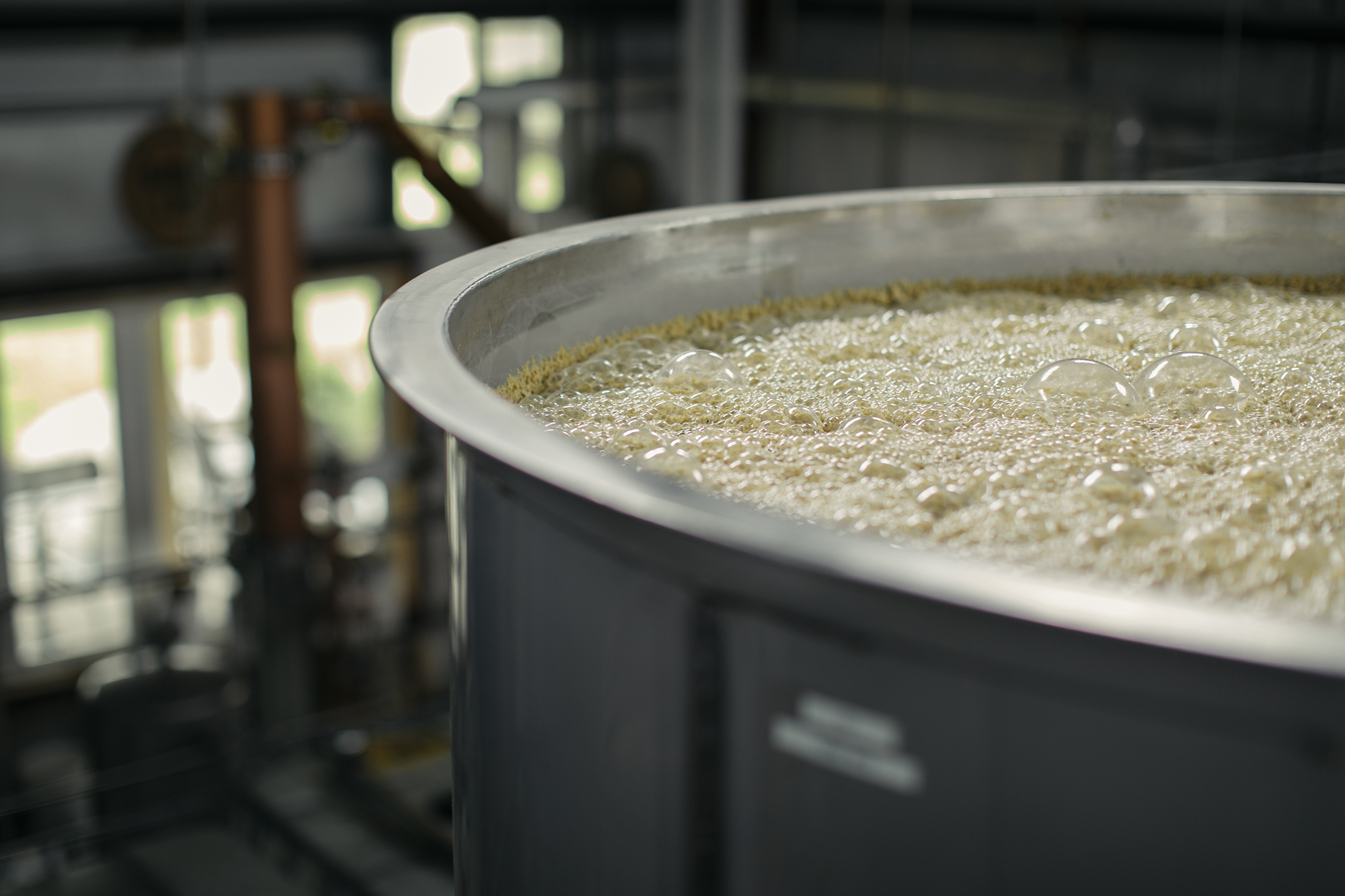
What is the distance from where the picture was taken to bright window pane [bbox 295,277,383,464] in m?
3.92

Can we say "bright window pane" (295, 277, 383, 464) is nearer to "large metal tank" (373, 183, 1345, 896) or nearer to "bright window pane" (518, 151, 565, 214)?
"bright window pane" (518, 151, 565, 214)

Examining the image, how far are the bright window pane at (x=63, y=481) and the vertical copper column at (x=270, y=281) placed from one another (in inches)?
27.5

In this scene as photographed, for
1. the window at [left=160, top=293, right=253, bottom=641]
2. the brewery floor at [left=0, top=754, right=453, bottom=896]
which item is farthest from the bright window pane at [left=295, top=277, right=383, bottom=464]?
the brewery floor at [left=0, top=754, right=453, bottom=896]

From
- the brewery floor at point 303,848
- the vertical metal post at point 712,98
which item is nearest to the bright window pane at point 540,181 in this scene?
the vertical metal post at point 712,98

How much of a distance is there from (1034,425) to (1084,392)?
51mm

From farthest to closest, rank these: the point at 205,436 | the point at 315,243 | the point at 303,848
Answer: the point at 315,243, the point at 205,436, the point at 303,848

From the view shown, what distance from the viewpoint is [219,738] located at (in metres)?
2.71

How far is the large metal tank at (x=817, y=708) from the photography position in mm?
274

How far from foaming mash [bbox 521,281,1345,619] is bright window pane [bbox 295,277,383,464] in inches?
130

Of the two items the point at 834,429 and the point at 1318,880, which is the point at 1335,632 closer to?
the point at 1318,880

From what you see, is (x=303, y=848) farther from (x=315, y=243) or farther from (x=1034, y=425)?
(x=1034, y=425)

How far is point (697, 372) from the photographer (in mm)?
672

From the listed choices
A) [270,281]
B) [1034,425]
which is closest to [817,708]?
[1034,425]

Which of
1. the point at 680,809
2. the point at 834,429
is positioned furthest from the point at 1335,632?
the point at 834,429
